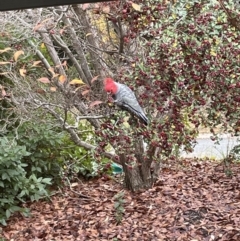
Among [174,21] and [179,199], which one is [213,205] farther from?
[174,21]

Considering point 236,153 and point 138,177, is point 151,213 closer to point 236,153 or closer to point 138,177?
point 138,177

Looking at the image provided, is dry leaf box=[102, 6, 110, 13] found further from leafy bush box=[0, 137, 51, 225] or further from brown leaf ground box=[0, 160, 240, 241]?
brown leaf ground box=[0, 160, 240, 241]

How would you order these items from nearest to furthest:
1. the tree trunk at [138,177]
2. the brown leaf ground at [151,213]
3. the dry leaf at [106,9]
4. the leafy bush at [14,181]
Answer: the dry leaf at [106,9]
the brown leaf ground at [151,213]
the leafy bush at [14,181]
the tree trunk at [138,177]

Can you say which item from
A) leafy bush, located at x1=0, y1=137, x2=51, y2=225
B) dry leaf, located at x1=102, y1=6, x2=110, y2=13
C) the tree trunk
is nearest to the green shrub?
leafy bush, located at x1=0, y1=137, x2=51, y2=225

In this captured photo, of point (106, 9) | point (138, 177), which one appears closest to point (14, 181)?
point (138, 177)

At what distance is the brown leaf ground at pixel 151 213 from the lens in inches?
95.7

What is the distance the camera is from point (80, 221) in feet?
8.82

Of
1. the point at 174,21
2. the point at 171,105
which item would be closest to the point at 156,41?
the point at 174,21

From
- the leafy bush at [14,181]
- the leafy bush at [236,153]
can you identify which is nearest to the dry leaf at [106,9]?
the leafy bush at [14,181]

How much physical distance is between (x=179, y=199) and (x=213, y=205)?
0.69ft

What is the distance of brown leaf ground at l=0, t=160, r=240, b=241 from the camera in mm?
Result: 2430

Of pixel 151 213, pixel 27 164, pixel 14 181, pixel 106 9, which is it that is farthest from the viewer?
pixel 27 164

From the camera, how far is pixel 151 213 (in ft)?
8.62

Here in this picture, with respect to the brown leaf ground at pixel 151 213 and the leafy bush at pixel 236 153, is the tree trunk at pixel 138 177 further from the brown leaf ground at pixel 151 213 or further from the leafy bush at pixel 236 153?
the leafy bush at pixel 236 153
